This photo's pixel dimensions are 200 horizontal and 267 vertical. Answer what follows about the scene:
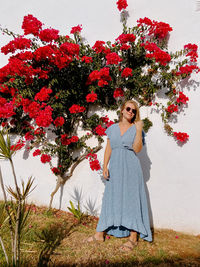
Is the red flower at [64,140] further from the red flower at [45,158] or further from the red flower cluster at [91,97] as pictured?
the red flower cluster at [91,97]

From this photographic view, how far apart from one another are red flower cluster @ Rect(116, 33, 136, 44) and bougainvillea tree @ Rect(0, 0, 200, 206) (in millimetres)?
20

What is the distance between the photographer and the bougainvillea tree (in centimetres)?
371

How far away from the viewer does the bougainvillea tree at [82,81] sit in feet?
12.2

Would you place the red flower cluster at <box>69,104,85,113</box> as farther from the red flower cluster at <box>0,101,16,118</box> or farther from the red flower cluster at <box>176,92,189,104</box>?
the red flower cluster at <box>176,92,189,104</box>

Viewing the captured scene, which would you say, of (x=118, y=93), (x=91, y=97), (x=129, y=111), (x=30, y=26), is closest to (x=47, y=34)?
(x=30, y=26)

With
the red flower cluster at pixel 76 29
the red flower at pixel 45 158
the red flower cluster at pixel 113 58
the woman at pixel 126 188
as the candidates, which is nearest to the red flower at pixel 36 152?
the red flower at pixel 45 158

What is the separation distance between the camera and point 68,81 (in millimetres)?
4094

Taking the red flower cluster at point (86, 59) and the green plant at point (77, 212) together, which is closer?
the green plant at point (77, 212)

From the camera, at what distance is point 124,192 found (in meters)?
2.94

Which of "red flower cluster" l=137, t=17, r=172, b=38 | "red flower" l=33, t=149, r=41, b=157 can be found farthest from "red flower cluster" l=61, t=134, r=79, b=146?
"red flower cluster" l=137, t=17, r=172, b=38

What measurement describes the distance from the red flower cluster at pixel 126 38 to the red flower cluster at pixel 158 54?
30 centimetres

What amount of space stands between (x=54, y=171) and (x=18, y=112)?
5.07ft

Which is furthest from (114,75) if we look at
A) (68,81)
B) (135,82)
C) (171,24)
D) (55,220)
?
(55,220)

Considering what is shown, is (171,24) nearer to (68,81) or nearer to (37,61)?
(68,81)
